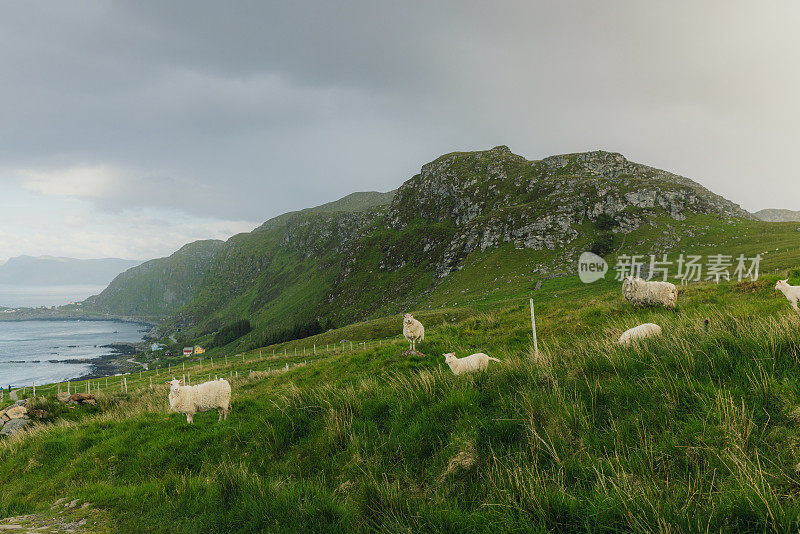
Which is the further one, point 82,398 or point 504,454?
point 82,398

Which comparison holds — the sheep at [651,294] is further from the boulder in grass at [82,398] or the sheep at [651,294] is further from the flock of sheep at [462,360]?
the boulder in grass at [82,398]

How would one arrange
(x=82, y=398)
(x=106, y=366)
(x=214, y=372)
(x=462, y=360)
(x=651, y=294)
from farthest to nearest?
(x=106, y=366) → (x=214, y=372) → (x=82, y=398) → (x=651, y=294) → (x=462, y=360)

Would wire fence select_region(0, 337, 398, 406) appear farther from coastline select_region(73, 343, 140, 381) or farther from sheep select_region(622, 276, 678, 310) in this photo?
coastline select_region(73, 343, 140, 381)

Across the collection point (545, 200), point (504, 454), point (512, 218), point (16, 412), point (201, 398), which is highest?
point (545, 200)

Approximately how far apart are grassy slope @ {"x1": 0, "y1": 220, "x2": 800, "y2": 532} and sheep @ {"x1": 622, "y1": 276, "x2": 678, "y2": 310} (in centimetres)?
460

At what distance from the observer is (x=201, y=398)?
12.2 meters

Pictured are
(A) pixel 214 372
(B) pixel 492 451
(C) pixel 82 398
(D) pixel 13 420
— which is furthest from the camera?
(A) pixel 214 372

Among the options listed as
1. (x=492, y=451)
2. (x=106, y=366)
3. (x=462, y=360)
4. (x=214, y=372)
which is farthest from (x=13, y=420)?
(x=106, y=366)

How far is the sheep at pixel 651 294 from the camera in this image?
49.0 ft

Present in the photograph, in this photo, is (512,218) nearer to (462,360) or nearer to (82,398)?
(462,360)

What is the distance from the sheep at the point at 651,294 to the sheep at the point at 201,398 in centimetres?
1816

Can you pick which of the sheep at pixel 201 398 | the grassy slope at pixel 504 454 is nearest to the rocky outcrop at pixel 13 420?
the grassy slope at pixel 504 454

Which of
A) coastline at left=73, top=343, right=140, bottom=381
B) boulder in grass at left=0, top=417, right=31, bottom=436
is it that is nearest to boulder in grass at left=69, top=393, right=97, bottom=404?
boulder in grass at left=0, top=417, right=31, bottom=436

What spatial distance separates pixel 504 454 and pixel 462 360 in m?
5.75
